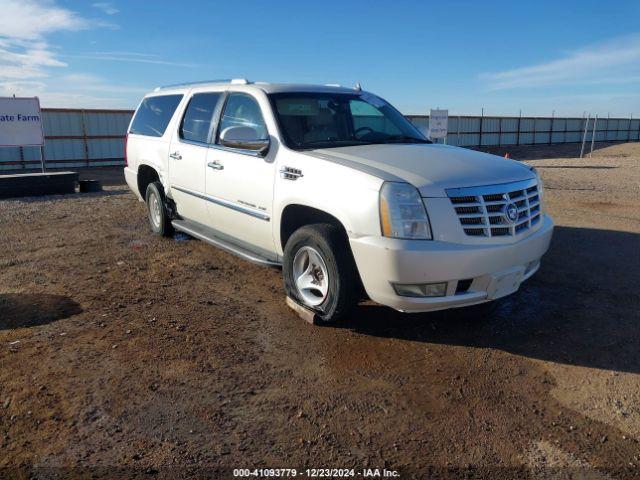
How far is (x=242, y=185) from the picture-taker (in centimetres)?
488

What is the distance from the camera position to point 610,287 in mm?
5270

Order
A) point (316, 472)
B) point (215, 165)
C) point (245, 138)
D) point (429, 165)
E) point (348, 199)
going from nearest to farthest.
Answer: point (316, 472), point (348, 199), point (429, 165), point (245, 138), point (215, 165)

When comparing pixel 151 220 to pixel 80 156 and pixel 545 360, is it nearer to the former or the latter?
pixel 545 360

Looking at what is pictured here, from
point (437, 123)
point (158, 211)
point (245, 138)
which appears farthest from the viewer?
point (437, 123)

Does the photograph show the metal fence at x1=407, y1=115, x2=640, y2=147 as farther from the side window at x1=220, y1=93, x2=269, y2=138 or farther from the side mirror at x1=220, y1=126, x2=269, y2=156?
the side mirror at x1=220, y1=126, x2=269, y2=156

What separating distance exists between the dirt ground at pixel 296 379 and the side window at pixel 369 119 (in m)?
1.82

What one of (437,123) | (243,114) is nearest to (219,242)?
(243,114)

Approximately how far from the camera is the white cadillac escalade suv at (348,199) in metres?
3.59

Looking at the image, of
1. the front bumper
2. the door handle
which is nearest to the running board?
the door handle

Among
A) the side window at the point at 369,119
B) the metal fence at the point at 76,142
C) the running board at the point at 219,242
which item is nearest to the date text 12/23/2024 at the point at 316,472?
the running board at the point at 219,242

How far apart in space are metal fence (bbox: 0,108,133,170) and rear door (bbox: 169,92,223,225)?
1711cm

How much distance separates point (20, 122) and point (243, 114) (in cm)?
1135

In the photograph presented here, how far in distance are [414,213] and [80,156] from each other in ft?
69.8

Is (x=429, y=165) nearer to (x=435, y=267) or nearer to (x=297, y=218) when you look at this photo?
(x=435, y=267)
